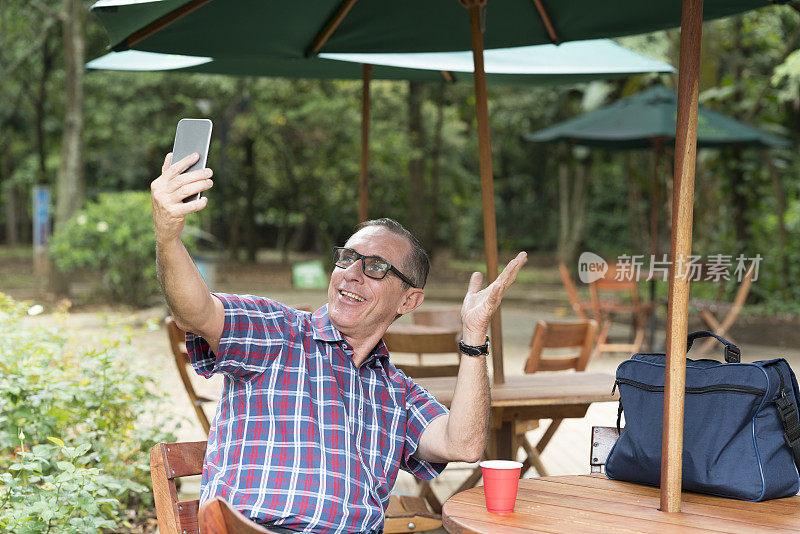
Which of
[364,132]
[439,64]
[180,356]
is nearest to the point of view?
[180,356]

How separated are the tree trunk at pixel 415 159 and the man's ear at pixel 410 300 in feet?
52.2

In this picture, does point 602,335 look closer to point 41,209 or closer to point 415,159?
point 41,209

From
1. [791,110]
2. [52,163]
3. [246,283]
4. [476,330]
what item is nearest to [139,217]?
[246,283]

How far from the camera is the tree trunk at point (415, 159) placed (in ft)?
63.2

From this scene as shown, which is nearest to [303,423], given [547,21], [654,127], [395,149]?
[547,21]

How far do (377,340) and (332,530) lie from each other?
532mm

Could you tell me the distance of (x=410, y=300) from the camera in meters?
2.59

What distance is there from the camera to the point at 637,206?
17.4 m

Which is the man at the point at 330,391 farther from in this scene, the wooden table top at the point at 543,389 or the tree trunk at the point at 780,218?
the tree trunk at the point at 780,218

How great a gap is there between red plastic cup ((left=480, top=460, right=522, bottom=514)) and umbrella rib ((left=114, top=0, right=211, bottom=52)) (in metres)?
1.91

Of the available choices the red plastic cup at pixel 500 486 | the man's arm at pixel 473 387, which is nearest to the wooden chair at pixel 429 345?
the man's arm at pixel 473 387

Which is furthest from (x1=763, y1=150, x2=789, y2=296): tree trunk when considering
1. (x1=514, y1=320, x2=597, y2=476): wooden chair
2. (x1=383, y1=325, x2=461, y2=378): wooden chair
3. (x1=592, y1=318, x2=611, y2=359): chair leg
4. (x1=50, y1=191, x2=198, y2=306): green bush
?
(x1=383, y1=325, x2=461, y2=378): wooden chair

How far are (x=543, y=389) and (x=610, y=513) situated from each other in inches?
68.5

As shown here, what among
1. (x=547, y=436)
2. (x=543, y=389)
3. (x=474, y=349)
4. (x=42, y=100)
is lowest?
(x=547, y=436)
